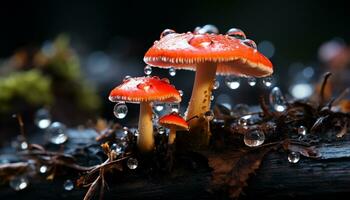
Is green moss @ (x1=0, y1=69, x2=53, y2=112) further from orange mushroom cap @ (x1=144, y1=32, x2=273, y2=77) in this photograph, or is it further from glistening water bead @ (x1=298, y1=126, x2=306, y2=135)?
glistening water bead @ (x1=298, y1=126, x2=306, y2=135)

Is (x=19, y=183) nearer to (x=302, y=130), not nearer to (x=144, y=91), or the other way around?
(x=144, y=91)

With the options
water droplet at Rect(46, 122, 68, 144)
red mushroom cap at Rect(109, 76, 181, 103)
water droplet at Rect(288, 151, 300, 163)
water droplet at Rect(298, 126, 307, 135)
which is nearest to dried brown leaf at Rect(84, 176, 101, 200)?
red mushroom cap at Rect(109, 76, 181, 103)

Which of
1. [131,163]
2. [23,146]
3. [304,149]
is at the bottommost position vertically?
[23,146]

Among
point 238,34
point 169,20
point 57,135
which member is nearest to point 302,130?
point 238,34

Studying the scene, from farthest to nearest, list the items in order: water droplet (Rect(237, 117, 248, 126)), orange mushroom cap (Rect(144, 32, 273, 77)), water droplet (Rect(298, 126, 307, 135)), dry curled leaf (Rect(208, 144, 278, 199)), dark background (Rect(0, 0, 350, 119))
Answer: dark background (Rect(0, 0, 350, 119)) < water droplet (Rect(237, 117, 248, 126)) < water droplet (Rect(298, 126, 307, 135)) < dry curled leaf (Rect(208, 144, 278, 199)) < orange mushroom cap (Rect(144, 32, 273, 77))

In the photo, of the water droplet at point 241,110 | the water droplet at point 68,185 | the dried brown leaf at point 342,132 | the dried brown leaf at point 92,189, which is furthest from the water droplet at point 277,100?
the water droplet at point 68,185

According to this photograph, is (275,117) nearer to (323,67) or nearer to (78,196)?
(78,196)
